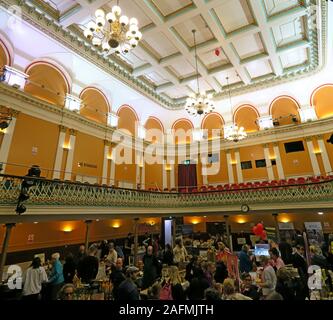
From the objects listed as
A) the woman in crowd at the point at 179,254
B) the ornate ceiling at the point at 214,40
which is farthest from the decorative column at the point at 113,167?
the woman in crowd at the point at 179,254

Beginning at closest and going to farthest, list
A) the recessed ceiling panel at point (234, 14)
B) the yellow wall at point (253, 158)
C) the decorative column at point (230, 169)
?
1. the recessed ceiling panel at point (234, 14)
2. the yellow wall at point (253, 158)
3. the decorative column at point (230, 169)

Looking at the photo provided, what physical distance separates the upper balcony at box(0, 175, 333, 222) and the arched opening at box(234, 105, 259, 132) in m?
6.54

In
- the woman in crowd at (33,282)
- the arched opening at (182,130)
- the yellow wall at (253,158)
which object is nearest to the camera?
the woman in crowd at (33,282)

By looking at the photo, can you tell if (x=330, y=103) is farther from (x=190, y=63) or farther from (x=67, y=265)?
(x=67, y=265)

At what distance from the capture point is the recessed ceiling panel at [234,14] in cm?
880

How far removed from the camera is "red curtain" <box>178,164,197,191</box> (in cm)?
1614

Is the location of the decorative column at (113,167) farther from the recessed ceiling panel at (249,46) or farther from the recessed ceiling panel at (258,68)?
the recessed ceiling panel at (258,68)

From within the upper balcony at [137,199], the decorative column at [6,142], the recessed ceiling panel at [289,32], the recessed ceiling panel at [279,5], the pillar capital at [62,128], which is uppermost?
the recessed ceiling panel at [289,32]

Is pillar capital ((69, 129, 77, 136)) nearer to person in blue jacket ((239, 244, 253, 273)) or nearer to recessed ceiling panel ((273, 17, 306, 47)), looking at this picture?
person in blue jacket ((239, 244, 253, 273))

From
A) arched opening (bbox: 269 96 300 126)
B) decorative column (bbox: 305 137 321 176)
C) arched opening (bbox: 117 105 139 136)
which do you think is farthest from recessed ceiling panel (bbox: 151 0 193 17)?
decorative column (bbox: 305 137 321 176)

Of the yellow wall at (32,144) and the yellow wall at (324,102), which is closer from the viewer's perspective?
the yellow wall at (32,144)

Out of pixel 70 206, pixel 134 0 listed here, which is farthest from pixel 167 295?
pixel 134 0

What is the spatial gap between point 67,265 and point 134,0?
9327 millimetres

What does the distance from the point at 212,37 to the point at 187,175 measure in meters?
9.32
